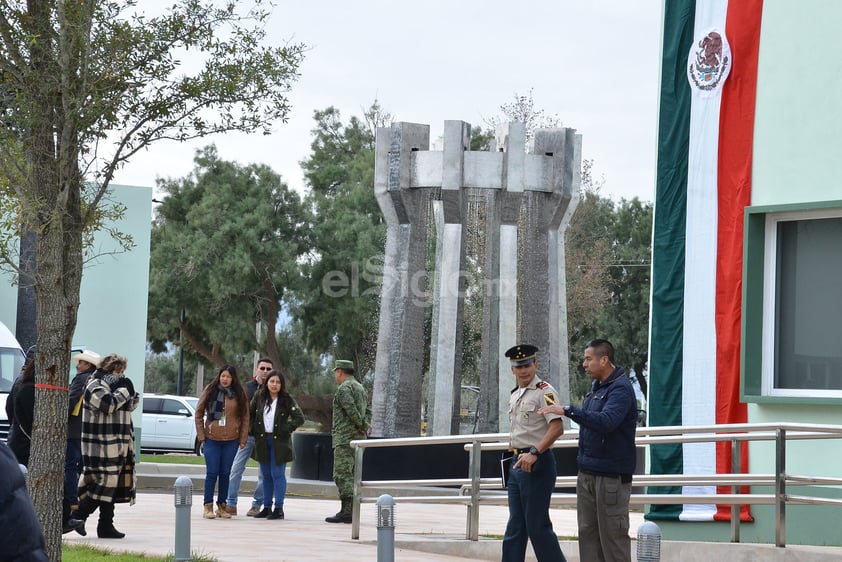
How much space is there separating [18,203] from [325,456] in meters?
13.1

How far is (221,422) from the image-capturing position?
14109 mm

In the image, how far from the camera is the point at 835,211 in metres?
10.6

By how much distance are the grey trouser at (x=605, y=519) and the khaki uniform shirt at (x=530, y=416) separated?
55 cm

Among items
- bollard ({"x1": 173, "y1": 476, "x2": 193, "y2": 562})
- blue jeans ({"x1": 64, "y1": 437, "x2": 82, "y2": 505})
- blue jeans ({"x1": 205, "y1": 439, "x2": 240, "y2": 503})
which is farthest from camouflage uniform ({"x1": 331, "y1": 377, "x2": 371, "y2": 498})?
bollard ({"x1": 173, "y1": 476, "x2": 193, "y2": 562})

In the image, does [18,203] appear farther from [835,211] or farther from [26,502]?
[835,211]

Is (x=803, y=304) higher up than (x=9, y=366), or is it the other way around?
(x=803, y=304)

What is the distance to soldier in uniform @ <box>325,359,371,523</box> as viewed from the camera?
14094 millimetres

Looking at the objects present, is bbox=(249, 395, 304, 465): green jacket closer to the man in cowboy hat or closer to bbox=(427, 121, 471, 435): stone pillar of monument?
the man in cowboy hat

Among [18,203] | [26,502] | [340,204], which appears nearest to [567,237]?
[340,204]

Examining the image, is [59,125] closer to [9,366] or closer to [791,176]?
[791,176]

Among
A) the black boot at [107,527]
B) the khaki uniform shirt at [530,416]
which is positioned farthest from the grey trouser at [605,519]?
the black boot at [107,527]

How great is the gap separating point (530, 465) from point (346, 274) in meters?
32.3

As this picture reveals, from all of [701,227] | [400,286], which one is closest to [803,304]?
[701,227]

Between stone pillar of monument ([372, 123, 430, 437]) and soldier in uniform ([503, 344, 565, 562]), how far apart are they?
13.1m
